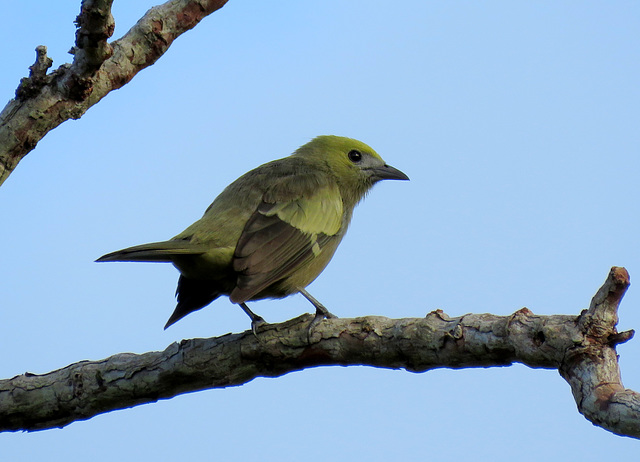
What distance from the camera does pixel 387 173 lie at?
7.47 meters

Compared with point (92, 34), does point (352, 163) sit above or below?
above

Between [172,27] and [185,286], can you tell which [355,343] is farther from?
[172,27]

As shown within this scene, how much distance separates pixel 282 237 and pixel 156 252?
1067mm

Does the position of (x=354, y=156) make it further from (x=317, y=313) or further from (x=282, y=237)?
(x=317, y=313)

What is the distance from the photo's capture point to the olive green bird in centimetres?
534

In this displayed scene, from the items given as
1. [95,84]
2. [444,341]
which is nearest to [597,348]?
[444,341]

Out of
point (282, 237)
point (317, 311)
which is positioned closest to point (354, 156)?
point (282, 237)

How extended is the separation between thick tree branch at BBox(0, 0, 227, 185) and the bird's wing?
1515mm

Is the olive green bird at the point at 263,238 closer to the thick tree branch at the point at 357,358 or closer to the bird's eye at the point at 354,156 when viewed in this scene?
the bird's eye at the point at 354,156

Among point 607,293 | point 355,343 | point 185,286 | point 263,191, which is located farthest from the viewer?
point 263,191

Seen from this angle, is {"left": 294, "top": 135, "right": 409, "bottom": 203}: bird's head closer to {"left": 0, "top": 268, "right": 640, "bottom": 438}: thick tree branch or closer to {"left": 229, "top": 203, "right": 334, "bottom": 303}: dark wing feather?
{"left": 229, "top": 203, "right": 334, "bottom": 303}: dark wing feather

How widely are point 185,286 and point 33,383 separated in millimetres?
1371

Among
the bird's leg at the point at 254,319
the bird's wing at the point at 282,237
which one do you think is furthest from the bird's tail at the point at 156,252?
the bird's leg at the point at 254,319

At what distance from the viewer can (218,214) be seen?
236 inches
